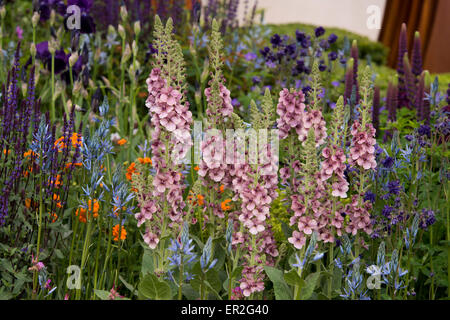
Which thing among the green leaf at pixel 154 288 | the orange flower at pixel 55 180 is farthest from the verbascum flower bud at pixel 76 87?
the green leaf at pixel 154 288

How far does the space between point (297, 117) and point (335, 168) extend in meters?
0.23

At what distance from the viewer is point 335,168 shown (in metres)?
1.77

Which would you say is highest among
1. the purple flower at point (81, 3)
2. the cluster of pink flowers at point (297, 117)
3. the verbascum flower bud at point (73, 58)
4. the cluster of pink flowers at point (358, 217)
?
the purple flower at point (81, 3)

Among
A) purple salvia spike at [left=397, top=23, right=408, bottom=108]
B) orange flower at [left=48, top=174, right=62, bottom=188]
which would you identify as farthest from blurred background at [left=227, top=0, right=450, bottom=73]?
orange flower at [left=48, top=174, right=62, bottom=188]

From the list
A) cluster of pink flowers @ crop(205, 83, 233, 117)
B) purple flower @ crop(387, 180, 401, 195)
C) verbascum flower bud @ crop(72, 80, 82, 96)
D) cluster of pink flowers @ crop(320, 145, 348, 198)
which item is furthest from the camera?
verbascum flower bud @ crop(72, 80, 82, 96)

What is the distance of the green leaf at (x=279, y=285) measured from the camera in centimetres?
172

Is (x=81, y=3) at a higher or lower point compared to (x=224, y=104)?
higher

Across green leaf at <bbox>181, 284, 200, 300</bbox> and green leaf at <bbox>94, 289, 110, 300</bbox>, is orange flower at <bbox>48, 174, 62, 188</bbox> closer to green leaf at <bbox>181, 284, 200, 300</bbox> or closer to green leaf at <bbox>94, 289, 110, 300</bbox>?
Result: green leaf at <bbox>94, 289, 110, 300</bbox>

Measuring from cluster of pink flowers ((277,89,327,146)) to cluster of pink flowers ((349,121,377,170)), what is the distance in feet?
0.41

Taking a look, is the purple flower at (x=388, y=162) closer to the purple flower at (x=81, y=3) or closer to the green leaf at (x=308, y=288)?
the green leaf at (x=308, y=288)

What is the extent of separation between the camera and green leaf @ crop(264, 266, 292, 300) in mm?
1723

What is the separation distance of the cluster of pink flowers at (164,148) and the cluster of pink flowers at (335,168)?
1.44 ft

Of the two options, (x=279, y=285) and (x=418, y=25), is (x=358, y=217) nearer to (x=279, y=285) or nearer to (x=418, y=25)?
(x=279, y=285)

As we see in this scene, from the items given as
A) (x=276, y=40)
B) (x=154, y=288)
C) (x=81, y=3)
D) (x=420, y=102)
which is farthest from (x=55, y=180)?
(x=420, y=102)
